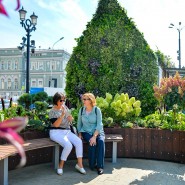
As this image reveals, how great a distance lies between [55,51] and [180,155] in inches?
2273

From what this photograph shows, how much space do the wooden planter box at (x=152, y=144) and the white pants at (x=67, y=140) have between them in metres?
1.21

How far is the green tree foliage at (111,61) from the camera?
8.34 meters

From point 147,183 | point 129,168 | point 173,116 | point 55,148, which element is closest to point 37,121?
point 55,148

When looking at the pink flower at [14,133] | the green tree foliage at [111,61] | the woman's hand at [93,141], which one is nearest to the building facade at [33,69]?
the green tree foliage at [111,61]

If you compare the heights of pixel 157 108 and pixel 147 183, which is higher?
pixel 157 108

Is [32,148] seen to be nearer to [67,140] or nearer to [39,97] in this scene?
[67,140]

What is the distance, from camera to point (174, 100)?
6.18 meters

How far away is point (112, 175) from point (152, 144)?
1578 millimetres

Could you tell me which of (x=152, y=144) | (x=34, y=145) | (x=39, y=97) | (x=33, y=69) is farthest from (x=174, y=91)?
(x=33, y=69)

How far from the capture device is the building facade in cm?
6284

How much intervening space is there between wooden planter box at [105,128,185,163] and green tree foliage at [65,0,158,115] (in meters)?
1.73

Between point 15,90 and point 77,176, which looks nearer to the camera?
point 77,176

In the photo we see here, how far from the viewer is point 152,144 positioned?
6.68m

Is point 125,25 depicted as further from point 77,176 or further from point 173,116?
point 77,176
